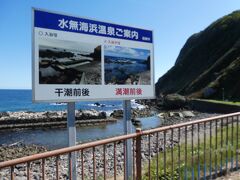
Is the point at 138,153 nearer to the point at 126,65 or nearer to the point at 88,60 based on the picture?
the point at 88,60

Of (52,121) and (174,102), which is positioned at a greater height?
(174,102)

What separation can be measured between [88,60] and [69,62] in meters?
0.45

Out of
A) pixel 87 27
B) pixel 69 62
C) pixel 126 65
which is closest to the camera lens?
pixel 69 62

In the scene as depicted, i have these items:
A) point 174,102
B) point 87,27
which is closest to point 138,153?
point 87,27

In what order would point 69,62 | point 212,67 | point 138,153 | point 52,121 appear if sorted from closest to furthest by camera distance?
point 138,153 < point 69,62 < point 52,121 < point 212,67

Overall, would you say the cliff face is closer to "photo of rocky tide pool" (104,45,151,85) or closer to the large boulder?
the large boulder

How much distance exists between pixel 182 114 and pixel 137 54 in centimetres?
4404

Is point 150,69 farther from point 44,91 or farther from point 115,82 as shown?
point 44,91

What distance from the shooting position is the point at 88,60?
689cm

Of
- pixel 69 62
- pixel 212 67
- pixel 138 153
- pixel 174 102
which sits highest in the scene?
pixel 212 67

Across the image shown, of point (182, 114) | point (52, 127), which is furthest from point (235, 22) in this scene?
point (52, 127)

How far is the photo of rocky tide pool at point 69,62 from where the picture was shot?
6207mm

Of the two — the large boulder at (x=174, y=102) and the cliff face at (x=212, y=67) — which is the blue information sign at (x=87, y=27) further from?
the large boulder at (x=174, y=102)

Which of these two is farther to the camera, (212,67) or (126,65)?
(212,67)
